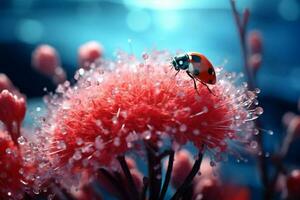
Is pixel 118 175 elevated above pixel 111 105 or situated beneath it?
situated beneath

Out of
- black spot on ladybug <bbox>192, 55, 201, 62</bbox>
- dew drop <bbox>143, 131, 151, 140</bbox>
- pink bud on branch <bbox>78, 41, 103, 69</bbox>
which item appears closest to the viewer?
dew drop <bbox>143, 131, 151, 140</bbox>

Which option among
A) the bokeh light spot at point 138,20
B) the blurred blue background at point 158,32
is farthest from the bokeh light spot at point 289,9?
the bokeh light spot at point 138,20

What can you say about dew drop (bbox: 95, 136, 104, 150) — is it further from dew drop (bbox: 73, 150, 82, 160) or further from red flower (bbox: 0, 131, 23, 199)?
red flower (bbox: 0, 131, 23, 199)

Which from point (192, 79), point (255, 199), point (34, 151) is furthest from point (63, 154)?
point (255, 199)

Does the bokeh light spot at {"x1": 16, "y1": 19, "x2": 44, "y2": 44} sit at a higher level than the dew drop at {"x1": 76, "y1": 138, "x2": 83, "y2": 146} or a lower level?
lower

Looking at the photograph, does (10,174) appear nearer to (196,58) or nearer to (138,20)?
(196,58)

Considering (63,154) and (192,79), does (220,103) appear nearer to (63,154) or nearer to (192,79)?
(192,79)

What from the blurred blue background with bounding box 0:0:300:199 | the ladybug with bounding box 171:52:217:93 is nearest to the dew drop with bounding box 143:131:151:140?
the ladybug with bounding box 171:52:217:93
